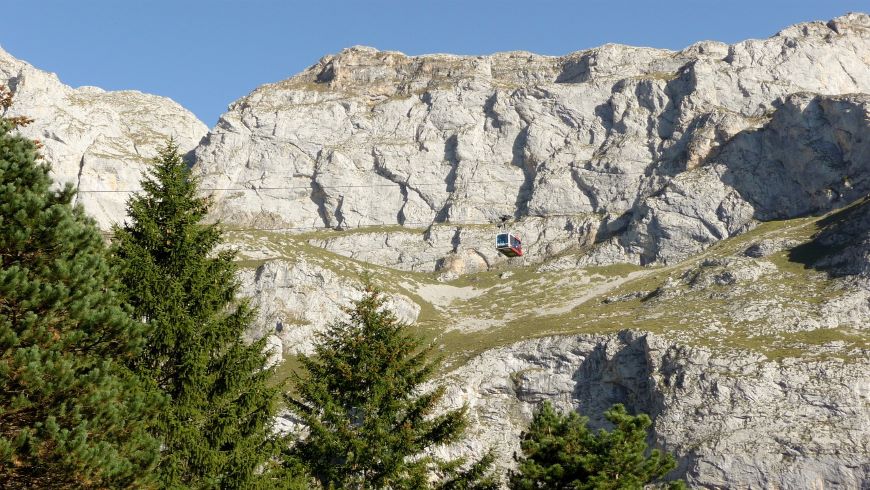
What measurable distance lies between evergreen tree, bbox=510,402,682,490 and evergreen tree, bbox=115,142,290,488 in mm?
14379

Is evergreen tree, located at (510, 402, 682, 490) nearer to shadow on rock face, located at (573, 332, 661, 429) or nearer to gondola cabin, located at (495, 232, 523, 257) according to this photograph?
gondola cabin, located at (495, 232, 523, 257)

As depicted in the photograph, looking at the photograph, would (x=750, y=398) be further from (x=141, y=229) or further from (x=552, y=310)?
(x=141, y=229)

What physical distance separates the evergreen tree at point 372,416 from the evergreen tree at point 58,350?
32.4ft

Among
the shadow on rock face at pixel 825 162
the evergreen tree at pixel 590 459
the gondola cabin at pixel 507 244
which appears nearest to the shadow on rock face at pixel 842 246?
the shadow on rock face at pixel 825 162

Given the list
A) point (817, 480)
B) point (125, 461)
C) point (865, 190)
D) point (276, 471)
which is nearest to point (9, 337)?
point (125, 461)

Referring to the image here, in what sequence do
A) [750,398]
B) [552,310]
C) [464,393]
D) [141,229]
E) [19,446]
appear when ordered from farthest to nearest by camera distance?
1. [552,310]
2. [464,393]
3. [750,398]
4. [141,229]
5. [19,446]

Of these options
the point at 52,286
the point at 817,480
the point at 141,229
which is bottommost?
the point at 817,480

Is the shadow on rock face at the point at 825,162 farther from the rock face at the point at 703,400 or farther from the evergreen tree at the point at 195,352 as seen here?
the evergreen tree at the point at 195,352

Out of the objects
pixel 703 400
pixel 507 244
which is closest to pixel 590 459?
pixel 507 244

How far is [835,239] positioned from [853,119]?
46387 mm

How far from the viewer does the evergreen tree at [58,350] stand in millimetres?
16000

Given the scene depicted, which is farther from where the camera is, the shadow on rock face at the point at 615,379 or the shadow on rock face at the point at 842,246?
the shadow on rock face at the point at 842,246

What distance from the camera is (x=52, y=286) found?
17.0 metres

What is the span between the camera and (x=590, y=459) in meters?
32.4
